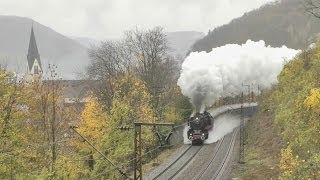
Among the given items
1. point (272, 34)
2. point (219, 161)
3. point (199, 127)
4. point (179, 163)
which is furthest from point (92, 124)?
point (272, 34)

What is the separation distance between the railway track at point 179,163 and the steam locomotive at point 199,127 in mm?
940

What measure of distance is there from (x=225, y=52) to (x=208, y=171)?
59.0 feet

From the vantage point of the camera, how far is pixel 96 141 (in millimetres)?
45250

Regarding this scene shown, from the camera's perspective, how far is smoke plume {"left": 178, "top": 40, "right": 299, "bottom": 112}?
144 ft

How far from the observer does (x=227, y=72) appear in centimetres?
4778

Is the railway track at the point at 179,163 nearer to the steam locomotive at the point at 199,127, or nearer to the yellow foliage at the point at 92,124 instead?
the steam locomotive at the point at 199,127

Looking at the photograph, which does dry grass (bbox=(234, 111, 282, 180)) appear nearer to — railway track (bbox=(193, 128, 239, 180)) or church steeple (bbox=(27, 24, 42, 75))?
railway track (bbox=(193, 128, 239, 180))

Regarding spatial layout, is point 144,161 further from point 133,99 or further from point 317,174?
point 317,174

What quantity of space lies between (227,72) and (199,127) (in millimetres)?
7086

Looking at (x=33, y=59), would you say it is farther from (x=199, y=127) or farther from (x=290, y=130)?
(x=290, y=130)

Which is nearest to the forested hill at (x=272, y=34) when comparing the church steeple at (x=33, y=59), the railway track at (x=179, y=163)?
the church steeple at (x=33, y=59)

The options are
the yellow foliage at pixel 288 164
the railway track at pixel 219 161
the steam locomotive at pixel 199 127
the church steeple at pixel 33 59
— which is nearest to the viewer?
the yellow foliage at pixel 288 164

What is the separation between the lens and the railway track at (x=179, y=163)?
3619 cm

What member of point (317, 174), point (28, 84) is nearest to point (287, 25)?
point (28, 84)
